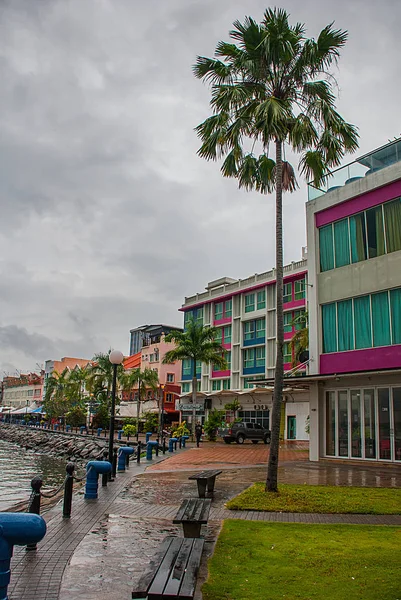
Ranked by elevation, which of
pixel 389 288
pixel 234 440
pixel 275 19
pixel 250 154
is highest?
pixel 275 19

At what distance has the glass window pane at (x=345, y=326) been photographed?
69.6 ft

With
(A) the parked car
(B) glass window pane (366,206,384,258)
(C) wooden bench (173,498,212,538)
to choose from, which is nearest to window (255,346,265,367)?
(A) the parked car

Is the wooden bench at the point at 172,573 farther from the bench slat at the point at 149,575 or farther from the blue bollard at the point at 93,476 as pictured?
the blue bollard at the point at 93,476

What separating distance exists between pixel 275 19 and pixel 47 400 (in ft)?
239

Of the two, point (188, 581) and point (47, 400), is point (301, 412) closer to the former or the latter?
point (188, 581)

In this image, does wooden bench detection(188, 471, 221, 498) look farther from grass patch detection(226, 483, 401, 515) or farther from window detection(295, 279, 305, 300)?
window detection(295, 279, 305, 300)

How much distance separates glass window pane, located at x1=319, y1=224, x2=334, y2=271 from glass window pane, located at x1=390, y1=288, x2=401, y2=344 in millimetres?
3518

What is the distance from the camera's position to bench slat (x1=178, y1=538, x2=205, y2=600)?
4293mm

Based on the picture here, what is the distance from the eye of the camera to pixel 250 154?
15.0 m

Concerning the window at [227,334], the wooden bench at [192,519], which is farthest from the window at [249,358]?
the wooden bench at [192,519]

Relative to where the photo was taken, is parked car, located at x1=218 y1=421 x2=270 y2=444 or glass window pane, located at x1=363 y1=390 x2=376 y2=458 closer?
glass window pane, located at x1=363 y1=390 x2=376 y2=458

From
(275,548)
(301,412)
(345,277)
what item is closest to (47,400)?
(301,412)

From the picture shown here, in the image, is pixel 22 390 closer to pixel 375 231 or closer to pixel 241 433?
pixel 241 433

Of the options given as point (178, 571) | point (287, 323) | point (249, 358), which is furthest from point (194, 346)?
point (178, 571)
